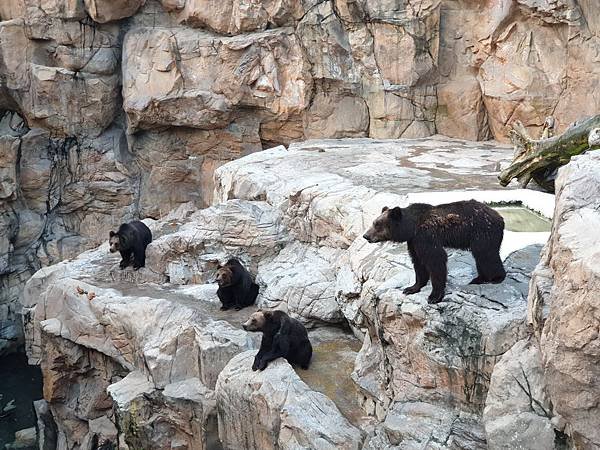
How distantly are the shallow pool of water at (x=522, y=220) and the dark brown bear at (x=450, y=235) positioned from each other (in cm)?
195

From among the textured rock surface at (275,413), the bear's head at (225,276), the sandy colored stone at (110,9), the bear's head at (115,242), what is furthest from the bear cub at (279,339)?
the sandy colored stone at (110,9)

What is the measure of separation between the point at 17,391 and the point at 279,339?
43.7 feet

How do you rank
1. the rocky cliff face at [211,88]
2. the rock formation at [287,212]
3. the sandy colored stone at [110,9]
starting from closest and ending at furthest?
the rock formation at [287,212] < the rocky cliff face at [211,88] < the sandy colored stone at [110,9]

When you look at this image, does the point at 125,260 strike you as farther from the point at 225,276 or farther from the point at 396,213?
the point at 396,213

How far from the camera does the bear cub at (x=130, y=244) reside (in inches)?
513

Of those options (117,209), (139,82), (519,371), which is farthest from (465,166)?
(117,209)

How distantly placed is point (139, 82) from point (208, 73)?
2038 mm

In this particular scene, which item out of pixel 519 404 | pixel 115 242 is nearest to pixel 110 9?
pixel 115 242

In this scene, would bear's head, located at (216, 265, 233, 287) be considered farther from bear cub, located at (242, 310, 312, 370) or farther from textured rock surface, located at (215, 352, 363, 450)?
bear cub, located at (242, 310, 312, 370)

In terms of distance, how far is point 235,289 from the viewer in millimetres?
10914

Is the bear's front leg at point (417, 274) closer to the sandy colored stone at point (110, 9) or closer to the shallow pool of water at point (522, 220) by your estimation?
the shallow pool of water at point (522, 220)

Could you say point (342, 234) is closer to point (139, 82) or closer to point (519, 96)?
point (519, 96)

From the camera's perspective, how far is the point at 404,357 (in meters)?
7.02

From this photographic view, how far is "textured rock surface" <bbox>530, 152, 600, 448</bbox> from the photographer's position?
4.54m
